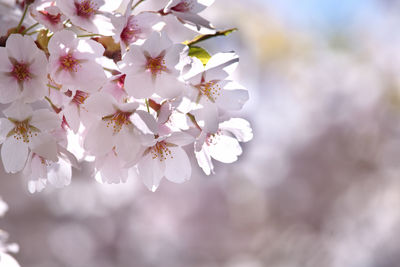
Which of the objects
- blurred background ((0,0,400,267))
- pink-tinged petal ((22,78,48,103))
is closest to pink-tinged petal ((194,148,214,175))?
pink-tinged petal ((22,78,48,103))

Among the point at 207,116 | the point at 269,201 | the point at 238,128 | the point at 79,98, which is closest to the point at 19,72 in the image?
the point at 79,98

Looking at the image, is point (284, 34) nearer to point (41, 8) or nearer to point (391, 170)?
point (391, 170)

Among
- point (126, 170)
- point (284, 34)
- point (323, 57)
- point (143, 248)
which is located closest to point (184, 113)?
point (126, 170)

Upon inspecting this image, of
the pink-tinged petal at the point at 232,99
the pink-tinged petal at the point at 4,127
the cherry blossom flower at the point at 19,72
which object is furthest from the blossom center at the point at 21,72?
the pink-tinged petal at the point at 232,99

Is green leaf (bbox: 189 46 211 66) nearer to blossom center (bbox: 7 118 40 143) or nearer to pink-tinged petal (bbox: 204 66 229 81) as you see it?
pink-tinged petal (bbox: 204 66 229 81)

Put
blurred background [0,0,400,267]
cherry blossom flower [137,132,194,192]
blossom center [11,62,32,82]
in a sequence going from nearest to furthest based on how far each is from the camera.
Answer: blossom center [11,62,32,82]
cherry blossom flower [137,132,194,192]
blurred background [0,0,400,267]

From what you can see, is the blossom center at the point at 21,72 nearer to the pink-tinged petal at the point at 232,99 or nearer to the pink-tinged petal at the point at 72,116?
the pink-tinged petal at the point at 72,116

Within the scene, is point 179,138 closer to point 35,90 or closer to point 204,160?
point 204,160
